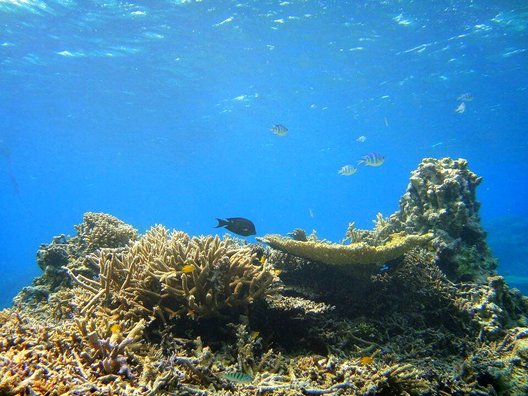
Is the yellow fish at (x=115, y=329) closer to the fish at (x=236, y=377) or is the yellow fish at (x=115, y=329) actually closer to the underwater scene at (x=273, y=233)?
the underwater scene at (x=273, y=233)

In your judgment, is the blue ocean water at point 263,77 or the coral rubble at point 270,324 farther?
the blue ocean water at point 263,77

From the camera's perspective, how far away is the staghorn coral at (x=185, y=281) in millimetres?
3930

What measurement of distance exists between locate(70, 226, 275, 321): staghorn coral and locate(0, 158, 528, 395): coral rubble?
0.02 meters

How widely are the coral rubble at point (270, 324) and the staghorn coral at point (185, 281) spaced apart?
2cm

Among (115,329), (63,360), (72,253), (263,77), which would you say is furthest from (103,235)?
(263,77)

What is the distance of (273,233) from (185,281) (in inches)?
105

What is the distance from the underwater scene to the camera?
345 cm

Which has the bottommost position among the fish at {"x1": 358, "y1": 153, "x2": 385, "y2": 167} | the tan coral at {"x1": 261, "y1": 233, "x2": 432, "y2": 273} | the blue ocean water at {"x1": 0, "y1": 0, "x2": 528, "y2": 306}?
the tan coral at {"x1": 261, "y1": 233, "x2": 432, "y2": 273}

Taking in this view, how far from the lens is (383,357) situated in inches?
156

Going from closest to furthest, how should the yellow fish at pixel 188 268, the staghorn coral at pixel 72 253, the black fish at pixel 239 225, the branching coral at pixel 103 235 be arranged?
the yellow fish at pixel 188 268, the black fish at pixel 239 225, the staghorn coral at pixel 72 253, the branching coral at pixel 103 235

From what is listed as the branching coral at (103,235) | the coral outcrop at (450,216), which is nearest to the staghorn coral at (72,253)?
the branching coral at (103,235)

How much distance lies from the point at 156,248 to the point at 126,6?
60.0ft

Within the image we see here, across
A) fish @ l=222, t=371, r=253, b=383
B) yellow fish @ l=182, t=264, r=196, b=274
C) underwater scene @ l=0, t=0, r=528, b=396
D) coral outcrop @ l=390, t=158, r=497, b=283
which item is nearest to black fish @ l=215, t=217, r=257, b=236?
underwater scene @ l=0, t=0, r=528, b=396

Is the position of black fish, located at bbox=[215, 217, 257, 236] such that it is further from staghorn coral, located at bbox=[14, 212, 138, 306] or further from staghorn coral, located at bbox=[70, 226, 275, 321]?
staghorn coral, located at bbox=[14, 212, 138, 306]
